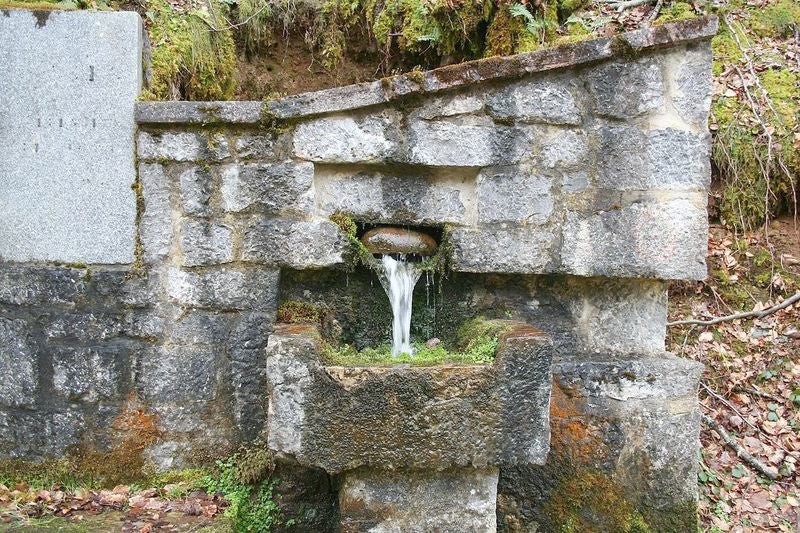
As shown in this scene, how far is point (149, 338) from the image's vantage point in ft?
9.23

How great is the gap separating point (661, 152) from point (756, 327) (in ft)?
6.54

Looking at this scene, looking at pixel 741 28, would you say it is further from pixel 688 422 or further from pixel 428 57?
pixel 688 422

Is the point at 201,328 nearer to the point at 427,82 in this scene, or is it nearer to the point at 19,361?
the point at 19,361

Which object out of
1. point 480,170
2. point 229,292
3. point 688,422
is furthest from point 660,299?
point 229,292

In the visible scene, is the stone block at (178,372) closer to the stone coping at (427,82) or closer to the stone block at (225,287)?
the stone block at (225,287)

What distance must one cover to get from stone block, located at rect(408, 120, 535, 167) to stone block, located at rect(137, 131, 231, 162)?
87 centimetres

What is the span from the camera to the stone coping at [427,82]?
2.71 m

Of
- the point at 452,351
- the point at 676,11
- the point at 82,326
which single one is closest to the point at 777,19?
the point at 676,11

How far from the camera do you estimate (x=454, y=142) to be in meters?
2.79

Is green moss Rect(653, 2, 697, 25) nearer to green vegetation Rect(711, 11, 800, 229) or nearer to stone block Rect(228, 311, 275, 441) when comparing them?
green vegetation Rect(711, 11, 800, 229)

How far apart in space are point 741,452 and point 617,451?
1222 millimetres

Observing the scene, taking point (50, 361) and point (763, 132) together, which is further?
point (763, 132)

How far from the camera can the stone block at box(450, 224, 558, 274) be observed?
2840 mm

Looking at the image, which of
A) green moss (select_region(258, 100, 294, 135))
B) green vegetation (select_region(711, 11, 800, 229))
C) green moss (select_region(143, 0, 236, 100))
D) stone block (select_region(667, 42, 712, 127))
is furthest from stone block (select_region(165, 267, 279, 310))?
green vegetation (select_region(711, 11, 800, 229))
